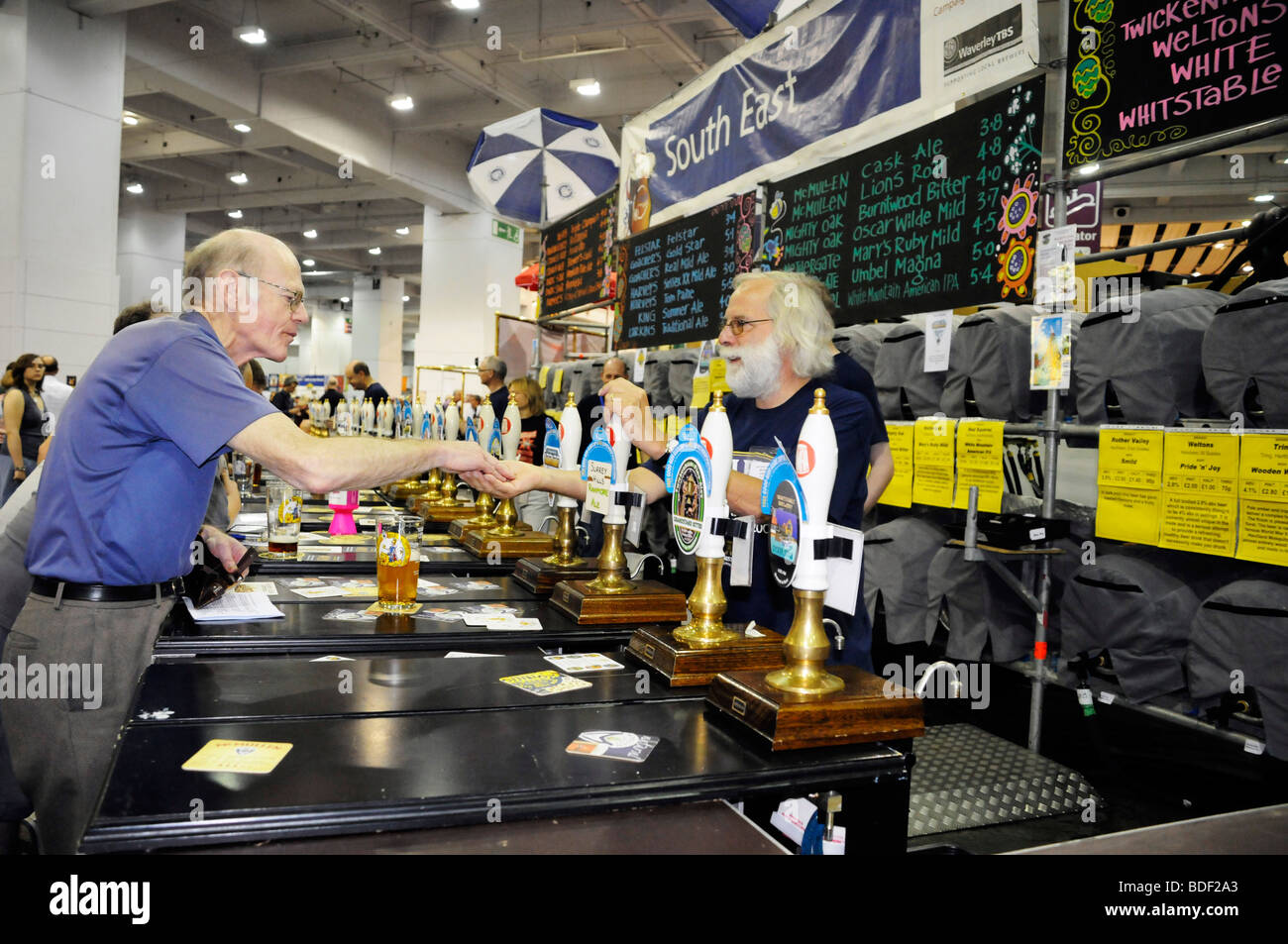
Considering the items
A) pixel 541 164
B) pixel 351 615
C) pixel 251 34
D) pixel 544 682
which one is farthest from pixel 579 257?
pixel 544 682

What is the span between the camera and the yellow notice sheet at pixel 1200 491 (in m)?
2.31

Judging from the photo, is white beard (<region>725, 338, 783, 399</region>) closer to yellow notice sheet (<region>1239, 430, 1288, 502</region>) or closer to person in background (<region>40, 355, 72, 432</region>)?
yellow notice sheet (<region>1239, 430, 1288, 502</region>)

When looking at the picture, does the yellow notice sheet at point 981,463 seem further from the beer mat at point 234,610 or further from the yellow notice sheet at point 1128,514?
the beer mat at point 234,610

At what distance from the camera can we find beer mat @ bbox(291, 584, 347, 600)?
6.63ft

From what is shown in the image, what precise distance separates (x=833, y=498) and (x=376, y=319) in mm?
21753

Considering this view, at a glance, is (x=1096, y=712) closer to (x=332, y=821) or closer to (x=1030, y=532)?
(x=1030, y=532)

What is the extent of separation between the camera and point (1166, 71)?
8.26 ft

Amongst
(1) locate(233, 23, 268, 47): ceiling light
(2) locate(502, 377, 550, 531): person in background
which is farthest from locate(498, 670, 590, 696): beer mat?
(1) locate(233, 23, 268, 47): ceiling light

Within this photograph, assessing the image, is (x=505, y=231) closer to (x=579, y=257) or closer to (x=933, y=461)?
(x=579, y=257)

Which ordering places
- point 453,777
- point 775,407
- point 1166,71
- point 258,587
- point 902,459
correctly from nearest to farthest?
point 453,777 < point 258,587 < point 775,407 < point 1166,71 < point 902,459

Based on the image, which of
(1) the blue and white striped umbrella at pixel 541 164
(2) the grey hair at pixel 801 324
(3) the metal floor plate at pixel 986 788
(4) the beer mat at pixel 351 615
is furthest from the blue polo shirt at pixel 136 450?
(1) the blue and white striped umbrella at pixel 541 164

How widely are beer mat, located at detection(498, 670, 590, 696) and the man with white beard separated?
0.66 meters

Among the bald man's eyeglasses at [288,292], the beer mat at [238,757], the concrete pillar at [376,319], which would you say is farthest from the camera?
the concrete pillar at [376,319]
